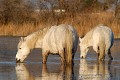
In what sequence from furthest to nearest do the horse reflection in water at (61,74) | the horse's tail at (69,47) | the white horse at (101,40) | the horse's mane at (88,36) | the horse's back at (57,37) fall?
the horse's mane at (88,36)
the white horse at (101,40)
the horse's back at (57,37)
the horse's tail at (69,47)
the horse reflection in water at (61,74)

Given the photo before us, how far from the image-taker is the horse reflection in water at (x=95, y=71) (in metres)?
14.2

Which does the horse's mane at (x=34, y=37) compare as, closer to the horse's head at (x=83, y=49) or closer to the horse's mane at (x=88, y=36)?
the horse's mane at (x=88, y=36)

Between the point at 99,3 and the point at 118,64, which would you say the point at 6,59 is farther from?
the point at 99,3

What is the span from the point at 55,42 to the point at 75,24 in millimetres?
19948

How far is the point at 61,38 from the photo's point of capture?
1730cm

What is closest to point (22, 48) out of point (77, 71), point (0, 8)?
point (77, 71)

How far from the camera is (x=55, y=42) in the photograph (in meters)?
17.9

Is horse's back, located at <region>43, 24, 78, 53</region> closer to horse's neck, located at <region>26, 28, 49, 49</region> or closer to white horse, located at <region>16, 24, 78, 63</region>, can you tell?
white horse, located at <region>16, 24, 78, 63</region>

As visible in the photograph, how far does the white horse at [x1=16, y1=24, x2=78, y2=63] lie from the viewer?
1720 cm

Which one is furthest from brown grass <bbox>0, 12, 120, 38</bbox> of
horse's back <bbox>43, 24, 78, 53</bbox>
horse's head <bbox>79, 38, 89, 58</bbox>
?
horse's back <bbox>43, 24, 78, 53</bbox>

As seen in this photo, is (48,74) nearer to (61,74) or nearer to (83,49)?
(61,74)

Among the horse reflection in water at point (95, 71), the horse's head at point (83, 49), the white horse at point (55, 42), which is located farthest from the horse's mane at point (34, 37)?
the horse's head at point (83, 49)

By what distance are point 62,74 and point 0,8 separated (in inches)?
1191

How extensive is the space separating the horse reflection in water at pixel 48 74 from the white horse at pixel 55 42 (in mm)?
516
